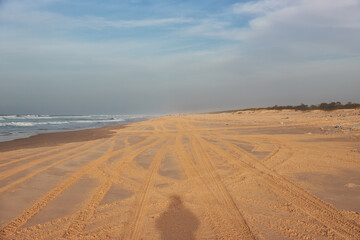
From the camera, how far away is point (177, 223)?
286 cm

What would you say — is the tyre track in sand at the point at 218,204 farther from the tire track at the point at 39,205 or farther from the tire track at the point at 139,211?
the tire track at the point at 39,205

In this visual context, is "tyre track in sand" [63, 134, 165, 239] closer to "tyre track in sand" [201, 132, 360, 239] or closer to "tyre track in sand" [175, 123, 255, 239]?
"tyre track in sand" [175, 123, 255, 239]

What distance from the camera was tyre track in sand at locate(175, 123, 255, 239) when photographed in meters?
2.63

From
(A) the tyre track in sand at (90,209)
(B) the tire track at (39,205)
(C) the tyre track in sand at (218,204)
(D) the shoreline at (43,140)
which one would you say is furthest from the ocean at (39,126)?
(C) the tyre track in sand at (218,204)

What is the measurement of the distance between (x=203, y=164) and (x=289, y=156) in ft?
9.44

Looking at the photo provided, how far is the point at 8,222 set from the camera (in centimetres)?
295

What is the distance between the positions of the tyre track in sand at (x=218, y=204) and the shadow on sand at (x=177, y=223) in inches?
11.8

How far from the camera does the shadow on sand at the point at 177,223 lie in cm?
261

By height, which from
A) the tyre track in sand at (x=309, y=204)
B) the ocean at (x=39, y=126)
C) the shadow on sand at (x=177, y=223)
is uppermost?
the ocean at (x=39, y=126)

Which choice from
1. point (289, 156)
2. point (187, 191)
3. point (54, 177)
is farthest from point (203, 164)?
point (54, 177)

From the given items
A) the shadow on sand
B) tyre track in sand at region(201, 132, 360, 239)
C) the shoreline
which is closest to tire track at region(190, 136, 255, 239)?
the shadow on sand

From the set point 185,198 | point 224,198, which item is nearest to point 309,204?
point 224,198

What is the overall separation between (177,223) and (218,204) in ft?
2.83

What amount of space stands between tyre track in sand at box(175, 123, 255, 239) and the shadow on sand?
0.30m
